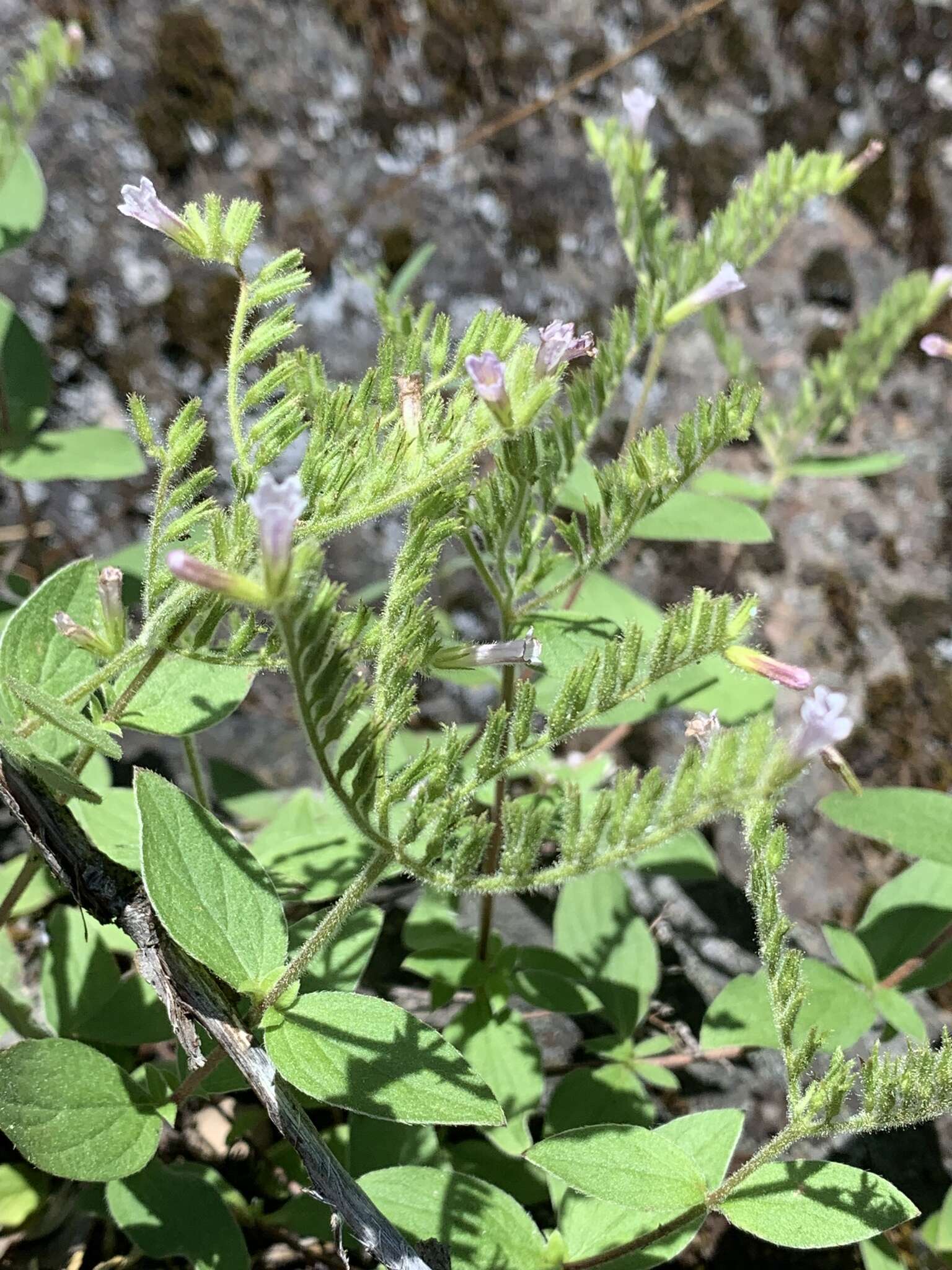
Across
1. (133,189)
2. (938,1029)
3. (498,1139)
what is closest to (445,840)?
(498,1139)

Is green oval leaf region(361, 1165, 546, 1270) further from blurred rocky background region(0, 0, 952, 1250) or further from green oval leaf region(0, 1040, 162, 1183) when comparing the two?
blurred rocky background region(0, 0, 952, 1250)

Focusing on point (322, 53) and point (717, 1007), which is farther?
point (322, 53)

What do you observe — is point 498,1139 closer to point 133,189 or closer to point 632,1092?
point 632,1092

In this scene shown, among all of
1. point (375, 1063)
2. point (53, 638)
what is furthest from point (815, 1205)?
point (53, 638)

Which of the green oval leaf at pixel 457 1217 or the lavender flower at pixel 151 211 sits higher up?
the lavender flower at pixel 151 211

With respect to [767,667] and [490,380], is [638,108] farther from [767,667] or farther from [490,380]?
[767,667]

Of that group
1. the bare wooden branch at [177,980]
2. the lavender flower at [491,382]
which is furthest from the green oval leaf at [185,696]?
the lavender flower at [491,382]

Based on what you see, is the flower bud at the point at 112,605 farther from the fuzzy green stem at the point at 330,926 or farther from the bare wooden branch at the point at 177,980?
the fuzzy green stem at the point at 330,926
